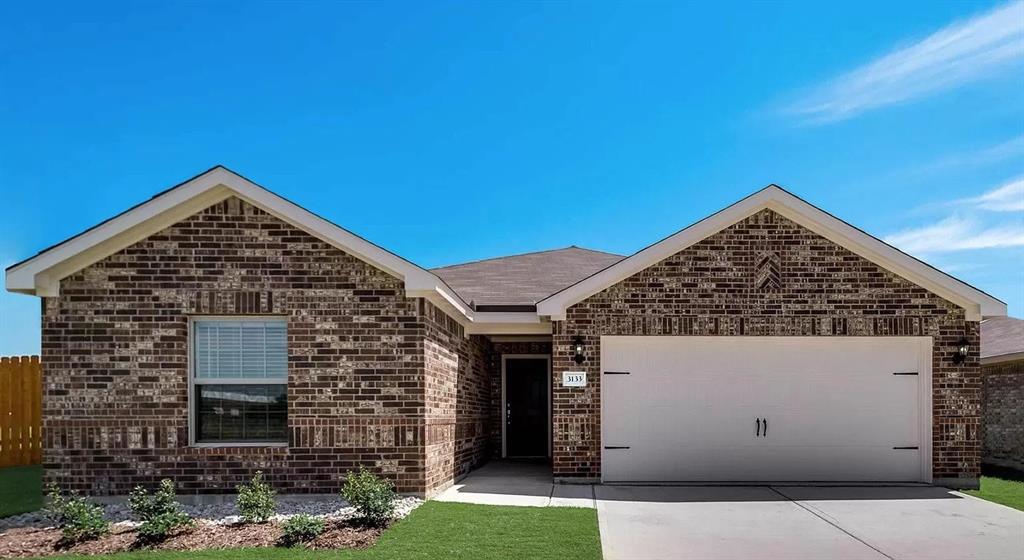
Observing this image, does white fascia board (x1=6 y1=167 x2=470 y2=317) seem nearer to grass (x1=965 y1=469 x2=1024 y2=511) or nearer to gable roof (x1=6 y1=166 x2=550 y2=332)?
gable roof (x1=6 y1=166 x2=550 y2=332)

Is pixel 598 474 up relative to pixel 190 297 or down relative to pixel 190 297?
down

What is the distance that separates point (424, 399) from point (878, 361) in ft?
22.7

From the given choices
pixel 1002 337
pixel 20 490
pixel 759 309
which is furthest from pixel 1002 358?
pixel 20 490

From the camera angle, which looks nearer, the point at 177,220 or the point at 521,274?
the point at 177,220

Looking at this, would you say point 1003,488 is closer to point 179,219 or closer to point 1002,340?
point 1002,340

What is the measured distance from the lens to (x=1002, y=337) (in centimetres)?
1498

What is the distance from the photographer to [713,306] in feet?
36.0

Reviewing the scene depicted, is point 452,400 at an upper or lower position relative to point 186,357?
lower

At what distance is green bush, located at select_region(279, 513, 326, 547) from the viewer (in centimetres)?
720

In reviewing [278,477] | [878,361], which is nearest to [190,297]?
[278,477]

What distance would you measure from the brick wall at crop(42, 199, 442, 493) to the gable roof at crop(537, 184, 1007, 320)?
8.90 feet

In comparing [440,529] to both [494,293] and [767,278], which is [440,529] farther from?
[767,278]

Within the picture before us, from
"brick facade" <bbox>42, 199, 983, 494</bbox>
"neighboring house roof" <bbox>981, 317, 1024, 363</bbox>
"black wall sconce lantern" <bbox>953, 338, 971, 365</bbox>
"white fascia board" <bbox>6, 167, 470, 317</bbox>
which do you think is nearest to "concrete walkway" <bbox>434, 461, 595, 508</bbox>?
"brick facade" <bbox>42, 199, 983, 494</bbox>

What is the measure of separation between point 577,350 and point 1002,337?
9.88 metres
